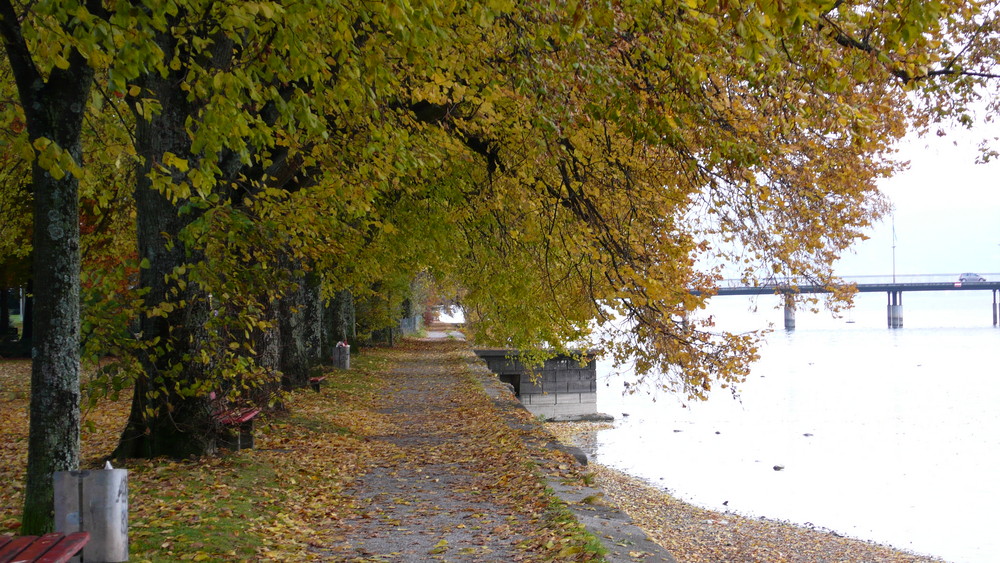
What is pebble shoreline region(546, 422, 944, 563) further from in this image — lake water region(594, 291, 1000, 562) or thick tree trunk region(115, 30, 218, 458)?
thick tree trunk region(115, 30, 218, 458)

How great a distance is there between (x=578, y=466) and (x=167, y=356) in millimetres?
4391

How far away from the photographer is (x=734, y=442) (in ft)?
112

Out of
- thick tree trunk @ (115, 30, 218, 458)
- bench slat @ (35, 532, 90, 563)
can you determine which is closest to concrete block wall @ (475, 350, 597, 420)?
thick tree trunk @ (115, 30, 218, 458)

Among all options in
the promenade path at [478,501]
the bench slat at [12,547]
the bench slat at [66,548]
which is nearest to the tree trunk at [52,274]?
the bench slat at [66,548]

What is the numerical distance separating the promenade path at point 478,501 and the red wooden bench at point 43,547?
195 cm

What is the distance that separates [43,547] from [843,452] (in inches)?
1239

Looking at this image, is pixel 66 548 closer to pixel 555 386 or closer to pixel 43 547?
pixel 43 547

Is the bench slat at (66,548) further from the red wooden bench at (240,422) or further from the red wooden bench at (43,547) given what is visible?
the red wooden bench at (240,422)

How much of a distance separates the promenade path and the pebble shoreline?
291 cm

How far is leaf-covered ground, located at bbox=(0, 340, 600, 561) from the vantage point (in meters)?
6.46

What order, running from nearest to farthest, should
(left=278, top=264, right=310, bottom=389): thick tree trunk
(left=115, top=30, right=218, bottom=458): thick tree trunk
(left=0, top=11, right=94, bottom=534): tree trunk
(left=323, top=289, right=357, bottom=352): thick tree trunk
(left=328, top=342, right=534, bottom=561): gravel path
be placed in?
(left=0, top=11, right=94, bottom=534): tree trunk → (left=328, top=342, right=534, bottom=561): gravel path → (left=115, top=30, right=218, bottom=458): thick tree trunk → (left=278, top=264, right=310, bottom=389): thick tree trunk → (left=323, top=289, right=357, bottom=352): thick tree trunk

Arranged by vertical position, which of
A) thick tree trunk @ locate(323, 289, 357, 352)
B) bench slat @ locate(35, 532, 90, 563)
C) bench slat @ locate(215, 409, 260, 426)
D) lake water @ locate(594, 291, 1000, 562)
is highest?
thick tree trunk @ locate(323, 289, 357, 352)

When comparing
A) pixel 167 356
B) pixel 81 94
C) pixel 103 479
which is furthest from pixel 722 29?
pixel 167 356

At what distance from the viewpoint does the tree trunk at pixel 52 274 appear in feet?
18.5
